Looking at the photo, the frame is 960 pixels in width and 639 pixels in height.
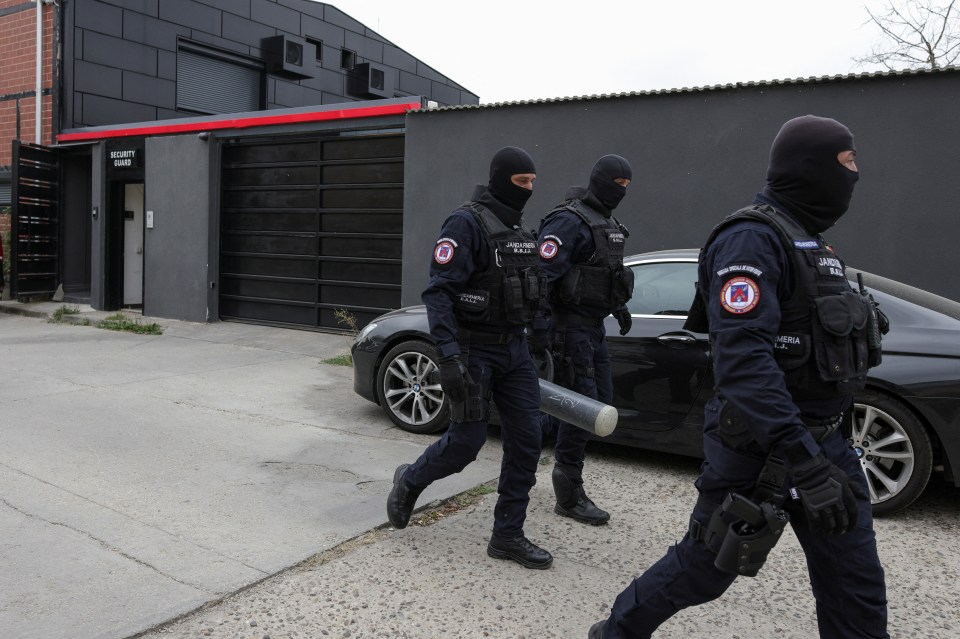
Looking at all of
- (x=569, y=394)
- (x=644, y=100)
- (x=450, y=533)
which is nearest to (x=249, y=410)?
(x=450, y=533)

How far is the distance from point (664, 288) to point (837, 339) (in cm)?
304

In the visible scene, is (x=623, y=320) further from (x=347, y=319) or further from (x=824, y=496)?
(x=347, y=319)

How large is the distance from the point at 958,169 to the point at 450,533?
226 inches

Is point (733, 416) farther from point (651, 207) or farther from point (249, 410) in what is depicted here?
point (651, 207)

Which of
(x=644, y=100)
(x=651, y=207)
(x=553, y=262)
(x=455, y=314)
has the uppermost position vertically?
(x=644, y=100)

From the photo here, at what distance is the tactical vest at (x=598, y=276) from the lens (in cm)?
430

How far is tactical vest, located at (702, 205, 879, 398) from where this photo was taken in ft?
7.52

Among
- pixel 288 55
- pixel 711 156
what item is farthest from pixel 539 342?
pixel 288 55

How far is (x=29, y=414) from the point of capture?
6340 mm

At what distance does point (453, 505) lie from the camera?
14.9ft

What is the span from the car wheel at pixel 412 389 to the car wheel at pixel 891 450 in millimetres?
2796

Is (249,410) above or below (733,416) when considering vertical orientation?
below

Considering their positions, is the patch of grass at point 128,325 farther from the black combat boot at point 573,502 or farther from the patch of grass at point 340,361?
the black combat boot at point 573,502

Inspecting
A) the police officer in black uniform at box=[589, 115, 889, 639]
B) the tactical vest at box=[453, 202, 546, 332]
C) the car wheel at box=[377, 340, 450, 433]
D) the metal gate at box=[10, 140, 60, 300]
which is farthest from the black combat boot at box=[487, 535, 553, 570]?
the metal gate at box=[10, 140, 60, 300]
